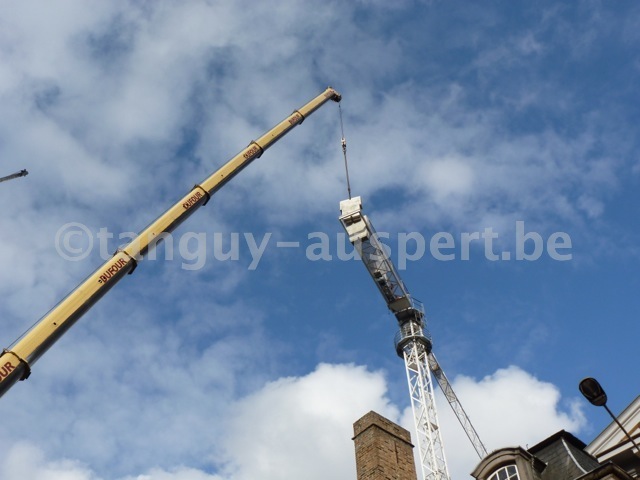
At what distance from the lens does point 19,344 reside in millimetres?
19438

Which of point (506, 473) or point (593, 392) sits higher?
point (506, 473)

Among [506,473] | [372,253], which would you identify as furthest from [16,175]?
[506,473]

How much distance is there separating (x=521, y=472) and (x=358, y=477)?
6129 mm

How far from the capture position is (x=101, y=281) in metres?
22.8

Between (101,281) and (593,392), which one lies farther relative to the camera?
(101,281)

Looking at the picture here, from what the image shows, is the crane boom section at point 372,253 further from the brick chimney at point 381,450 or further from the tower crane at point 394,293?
the brick chimney at point 381,450

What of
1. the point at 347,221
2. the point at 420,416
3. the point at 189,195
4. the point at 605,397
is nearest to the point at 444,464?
the point at 420,416

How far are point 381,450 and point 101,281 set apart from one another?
35.2ft

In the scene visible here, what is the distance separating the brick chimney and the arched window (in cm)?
437

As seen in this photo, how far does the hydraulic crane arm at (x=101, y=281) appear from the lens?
753 inches

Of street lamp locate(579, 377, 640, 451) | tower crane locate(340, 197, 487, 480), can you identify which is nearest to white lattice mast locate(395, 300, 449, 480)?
tower crane locate(340, 197, 487, 480)

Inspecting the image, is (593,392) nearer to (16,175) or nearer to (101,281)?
(101,281)

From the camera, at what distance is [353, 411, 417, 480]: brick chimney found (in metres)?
22.4

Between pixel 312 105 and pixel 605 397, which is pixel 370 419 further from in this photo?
pixel 312 105
